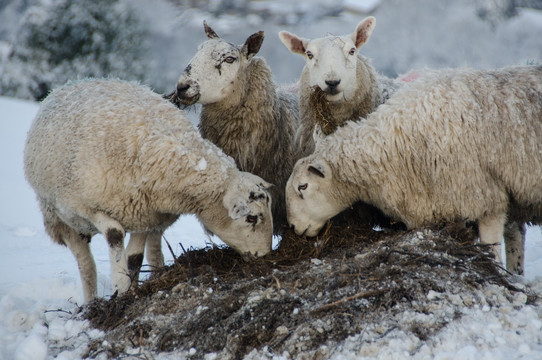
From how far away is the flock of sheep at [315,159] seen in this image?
448 centimetres

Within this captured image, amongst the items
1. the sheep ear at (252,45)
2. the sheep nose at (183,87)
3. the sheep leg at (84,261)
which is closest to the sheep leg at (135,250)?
the sheep leg at (84,261)

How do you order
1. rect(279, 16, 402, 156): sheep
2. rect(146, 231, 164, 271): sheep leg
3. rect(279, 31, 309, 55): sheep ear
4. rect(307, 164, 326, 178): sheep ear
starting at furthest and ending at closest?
rect(146, 231, 164, 271): sheep leg → rect(279, 31, 309, 55): sheep ear → rect(279, 16, 402, 156): sheep → rect(307, 164, 326, 178): sheep ear

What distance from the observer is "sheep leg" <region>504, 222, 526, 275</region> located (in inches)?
216

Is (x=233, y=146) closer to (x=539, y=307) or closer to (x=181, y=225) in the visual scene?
(x=539, y=307)

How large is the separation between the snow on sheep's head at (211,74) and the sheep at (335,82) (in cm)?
51

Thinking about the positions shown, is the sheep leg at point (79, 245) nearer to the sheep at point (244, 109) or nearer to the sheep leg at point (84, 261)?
the sheep leg at point (84, 261)

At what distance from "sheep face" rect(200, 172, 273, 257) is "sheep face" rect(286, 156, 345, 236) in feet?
0.71

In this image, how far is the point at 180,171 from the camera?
4.55m

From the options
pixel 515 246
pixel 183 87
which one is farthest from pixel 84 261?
pixel 515 246

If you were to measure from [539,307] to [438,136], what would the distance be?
56.8 inches

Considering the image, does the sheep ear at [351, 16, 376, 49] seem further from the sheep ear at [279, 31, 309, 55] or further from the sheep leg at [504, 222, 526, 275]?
the sheep leg at [504, 222, 526, 275]

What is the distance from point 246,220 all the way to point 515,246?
2544 millimetres

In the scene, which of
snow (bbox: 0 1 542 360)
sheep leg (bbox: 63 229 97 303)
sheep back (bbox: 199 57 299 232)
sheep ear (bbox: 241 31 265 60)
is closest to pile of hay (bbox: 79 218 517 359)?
snow (bbox: 0 1 542 360)

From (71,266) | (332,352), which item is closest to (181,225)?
(71,266)
